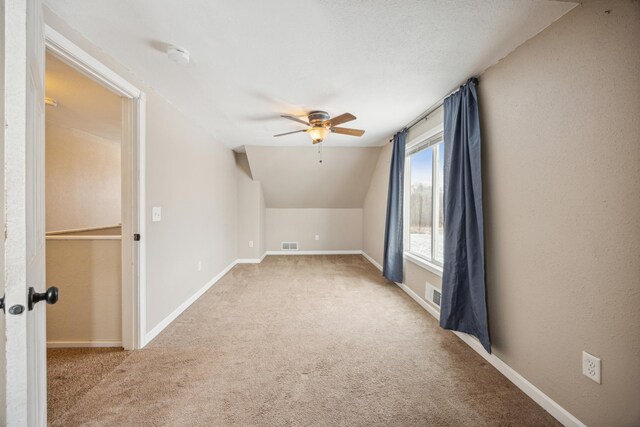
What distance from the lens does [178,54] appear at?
1.70 m

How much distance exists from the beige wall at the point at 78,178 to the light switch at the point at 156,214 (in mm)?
2594

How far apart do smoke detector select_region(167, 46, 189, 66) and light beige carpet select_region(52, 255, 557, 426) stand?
2.18 metres

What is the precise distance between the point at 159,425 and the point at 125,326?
3.40 ft

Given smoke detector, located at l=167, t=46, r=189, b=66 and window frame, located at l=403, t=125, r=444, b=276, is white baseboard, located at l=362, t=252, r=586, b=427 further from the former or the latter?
smoke detector, located at l=167, t=46, r=189, b=66

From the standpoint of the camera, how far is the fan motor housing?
2.74 metres

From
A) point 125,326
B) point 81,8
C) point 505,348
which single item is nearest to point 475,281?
point 505,348

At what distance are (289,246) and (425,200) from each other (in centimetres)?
365

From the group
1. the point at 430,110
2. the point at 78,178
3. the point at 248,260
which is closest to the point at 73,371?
the point at 78,178

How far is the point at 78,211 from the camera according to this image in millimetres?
3861

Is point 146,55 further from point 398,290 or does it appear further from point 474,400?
point 398,290

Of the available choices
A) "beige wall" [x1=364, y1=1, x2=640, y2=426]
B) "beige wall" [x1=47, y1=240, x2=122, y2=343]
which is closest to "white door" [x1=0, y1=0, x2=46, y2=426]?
"beige wall" [x1=47, y1=240, x2=122, y2=343]

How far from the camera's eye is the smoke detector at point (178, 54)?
Answer: 1.68 metres

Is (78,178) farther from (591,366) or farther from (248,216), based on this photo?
(591,366)

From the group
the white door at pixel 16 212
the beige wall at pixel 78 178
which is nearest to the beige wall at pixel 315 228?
the beige wall at pixel 78 178
